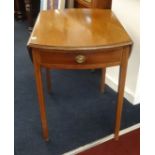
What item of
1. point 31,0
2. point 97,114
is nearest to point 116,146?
point 97,114

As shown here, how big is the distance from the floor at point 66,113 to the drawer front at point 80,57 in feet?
1.51

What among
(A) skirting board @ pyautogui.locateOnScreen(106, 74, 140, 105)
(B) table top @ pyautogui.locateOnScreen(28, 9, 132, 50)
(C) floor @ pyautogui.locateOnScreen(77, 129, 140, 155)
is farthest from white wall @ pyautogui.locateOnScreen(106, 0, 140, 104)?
(C) floor @ pyautogui.locateOnScreen(77, 129, 140, 155)

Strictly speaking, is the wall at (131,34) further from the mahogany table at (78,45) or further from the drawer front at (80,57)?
the drawer front at (80,57)

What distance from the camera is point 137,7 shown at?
1260 mm

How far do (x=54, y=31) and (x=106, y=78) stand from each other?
2.39 feet

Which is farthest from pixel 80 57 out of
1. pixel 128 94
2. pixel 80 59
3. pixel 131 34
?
pixel 128 94

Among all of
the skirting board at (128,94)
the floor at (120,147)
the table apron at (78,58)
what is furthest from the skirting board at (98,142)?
the table apron at (78,58)

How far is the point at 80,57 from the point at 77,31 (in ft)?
0.49

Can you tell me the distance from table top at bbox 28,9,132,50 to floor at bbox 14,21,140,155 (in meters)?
0.54

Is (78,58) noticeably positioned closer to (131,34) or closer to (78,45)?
(78,45)

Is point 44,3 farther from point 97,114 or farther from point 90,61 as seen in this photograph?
point 90,61

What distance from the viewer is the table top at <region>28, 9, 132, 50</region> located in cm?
96

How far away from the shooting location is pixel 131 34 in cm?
134

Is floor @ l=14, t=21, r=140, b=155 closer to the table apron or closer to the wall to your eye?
the wall
